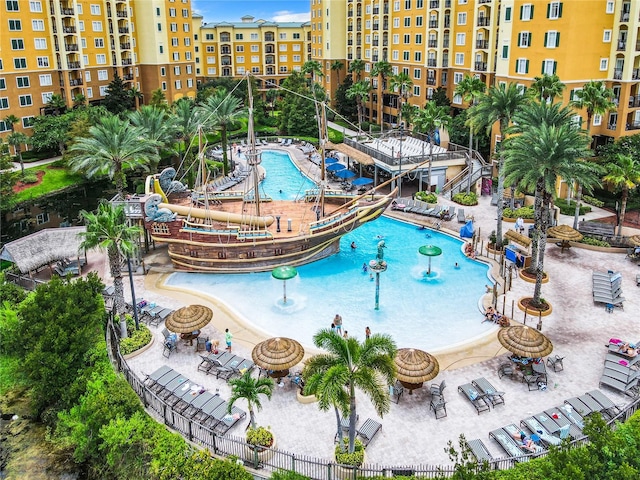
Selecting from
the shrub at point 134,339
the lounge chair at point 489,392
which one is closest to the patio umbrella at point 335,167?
the shrub at point 134,339

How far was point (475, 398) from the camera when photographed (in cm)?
2427

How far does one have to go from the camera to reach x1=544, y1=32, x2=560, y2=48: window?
49812mm

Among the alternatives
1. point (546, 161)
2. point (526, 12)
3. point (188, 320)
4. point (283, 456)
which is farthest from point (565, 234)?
point (283, 456)

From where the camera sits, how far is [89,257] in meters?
41.6

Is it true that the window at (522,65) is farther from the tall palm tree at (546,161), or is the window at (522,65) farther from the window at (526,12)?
the tall palm tree at (546,161)

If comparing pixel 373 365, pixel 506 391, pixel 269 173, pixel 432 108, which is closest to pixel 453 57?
pixel 432 108

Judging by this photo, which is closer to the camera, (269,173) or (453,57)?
(269,173)

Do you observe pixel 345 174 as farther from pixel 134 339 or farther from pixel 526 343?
pixel 526 343

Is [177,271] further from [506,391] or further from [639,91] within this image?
[639,91]

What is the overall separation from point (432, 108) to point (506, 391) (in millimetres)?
35069

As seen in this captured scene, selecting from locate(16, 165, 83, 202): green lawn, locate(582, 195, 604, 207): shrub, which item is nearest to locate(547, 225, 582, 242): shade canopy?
locate(582, 195, 604, 207): shrub

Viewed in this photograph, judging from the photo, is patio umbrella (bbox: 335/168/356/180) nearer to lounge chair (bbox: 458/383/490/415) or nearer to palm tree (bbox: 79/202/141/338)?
palm tree (bbox: 79/202/141/338)

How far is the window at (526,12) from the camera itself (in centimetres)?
5200

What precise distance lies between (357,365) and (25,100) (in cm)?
6949
